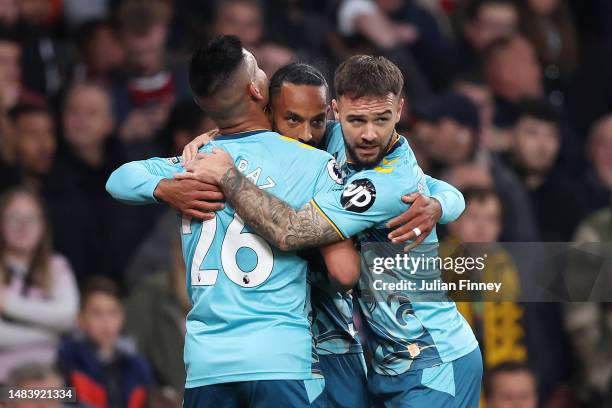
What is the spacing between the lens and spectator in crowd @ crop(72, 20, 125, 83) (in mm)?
9289

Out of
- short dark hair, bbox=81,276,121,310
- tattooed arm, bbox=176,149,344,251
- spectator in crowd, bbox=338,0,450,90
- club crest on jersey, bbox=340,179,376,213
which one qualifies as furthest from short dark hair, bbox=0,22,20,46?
club crest on jersey, bbox=340,179,376,213

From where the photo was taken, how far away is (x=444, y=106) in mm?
8953

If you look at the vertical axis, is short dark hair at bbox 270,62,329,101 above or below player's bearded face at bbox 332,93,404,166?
above

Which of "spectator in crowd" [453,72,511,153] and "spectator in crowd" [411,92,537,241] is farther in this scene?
"spectator in crowd" [453,72,511,153]

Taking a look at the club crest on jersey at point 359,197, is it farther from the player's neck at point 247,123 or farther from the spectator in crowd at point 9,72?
the spectator in crowd at point 9,72

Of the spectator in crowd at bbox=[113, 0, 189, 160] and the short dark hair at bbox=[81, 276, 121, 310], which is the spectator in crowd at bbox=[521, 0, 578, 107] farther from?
the short dark hair at bbox=[81, 276, 121, 310]

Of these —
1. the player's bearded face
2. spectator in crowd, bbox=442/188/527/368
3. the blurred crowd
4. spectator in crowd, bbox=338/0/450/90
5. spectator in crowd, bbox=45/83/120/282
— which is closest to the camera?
the player's bearded face

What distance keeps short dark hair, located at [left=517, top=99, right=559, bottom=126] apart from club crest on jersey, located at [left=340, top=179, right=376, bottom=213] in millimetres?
4992

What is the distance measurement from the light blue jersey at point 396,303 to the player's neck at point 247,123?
390mm

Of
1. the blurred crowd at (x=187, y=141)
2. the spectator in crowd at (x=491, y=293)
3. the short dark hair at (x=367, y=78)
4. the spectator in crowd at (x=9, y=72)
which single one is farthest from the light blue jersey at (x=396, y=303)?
the spectator in crowd at (x=9, y=72)

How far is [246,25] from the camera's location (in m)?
9.30

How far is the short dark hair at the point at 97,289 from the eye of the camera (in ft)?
25.2

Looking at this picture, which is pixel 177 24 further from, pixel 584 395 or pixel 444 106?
pixel 584 395

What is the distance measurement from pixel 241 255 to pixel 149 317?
3216 millimetres
